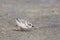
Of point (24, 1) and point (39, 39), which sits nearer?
point (39, 39)

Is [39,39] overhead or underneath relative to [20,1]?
overhead

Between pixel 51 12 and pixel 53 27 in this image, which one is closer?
pixel 53 27

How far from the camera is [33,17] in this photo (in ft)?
36.7

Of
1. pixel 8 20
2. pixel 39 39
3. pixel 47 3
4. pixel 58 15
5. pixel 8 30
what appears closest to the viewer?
pixel 39 39

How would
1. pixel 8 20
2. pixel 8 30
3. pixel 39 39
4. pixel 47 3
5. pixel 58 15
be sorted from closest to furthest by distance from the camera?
pixel 39 39, pixel 8 30, pixel 8 20, pixel 58 15, pixel 47 3

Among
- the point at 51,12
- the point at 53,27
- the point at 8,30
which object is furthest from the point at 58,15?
the point at 8,30

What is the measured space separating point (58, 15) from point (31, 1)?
304 centimetres

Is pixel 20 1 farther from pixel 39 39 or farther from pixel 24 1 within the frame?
pixel 39 39

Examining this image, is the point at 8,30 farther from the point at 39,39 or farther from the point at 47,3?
the point at 47,3

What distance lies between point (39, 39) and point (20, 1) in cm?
658

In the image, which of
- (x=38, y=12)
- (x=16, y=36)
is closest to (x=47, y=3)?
(x=38, y=12)

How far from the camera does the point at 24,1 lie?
14.6m

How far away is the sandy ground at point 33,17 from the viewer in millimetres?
8664

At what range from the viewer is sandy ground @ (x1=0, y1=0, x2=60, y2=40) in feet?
28.4
